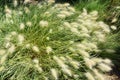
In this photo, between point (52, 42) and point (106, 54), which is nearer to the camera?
point (52, 42)

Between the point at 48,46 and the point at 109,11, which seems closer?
the point at 48,46

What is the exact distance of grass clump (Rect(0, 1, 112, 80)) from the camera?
4312 millimetres

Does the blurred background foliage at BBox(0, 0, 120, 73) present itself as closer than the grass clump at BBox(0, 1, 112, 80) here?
No

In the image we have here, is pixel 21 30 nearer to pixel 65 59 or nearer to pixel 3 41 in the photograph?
pixel 3 41

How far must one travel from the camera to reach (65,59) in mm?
4406

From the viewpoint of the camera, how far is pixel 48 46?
14.8ft

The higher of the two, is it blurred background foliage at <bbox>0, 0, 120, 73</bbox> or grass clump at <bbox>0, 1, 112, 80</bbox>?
blurred background foliage at <bbox>0, 0, 120, 73</bbox>

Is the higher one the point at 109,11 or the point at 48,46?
the point at 109,11

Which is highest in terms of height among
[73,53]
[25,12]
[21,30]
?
[25,12]

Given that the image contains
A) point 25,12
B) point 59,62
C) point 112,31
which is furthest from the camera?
point 112,31

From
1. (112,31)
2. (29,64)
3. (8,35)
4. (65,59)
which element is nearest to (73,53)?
(65,59)

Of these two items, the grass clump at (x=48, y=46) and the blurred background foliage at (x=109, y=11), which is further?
the blurred background foliage at (x=109, y=11)

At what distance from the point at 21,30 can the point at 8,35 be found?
343mm

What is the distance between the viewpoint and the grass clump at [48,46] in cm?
431
